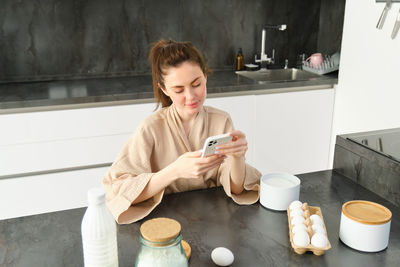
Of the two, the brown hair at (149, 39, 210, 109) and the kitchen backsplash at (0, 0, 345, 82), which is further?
the kitchen backsplash at (0, 0, 345, 82)

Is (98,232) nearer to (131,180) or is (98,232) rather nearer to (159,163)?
(131,180)

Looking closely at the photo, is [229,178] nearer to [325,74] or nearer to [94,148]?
[94,148]

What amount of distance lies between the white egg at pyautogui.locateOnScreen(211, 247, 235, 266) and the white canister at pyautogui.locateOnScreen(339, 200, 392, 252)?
0.30 metres

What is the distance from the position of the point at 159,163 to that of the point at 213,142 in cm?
43

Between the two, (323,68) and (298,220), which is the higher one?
(323,68)

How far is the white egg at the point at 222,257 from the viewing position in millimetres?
976

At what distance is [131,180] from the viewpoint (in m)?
1.31

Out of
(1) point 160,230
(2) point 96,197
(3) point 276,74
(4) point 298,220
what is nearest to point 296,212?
(4) point 298,220

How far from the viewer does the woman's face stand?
1.42m

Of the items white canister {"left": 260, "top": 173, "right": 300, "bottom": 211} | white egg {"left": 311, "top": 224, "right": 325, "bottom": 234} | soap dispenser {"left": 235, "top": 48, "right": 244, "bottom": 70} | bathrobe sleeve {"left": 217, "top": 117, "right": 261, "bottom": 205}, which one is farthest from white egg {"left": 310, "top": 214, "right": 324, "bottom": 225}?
soap dispenser {"left": 235, "top": 48, "right": 244, "bottom": 70}

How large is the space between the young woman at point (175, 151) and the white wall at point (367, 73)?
1.31 metres

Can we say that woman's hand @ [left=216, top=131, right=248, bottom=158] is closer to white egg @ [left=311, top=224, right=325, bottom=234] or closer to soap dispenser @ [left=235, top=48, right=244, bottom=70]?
white egg @ [left=311, top=224, right=325, bottom=234]

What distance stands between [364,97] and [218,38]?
1137 mm

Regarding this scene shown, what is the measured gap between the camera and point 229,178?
135 centimetres
